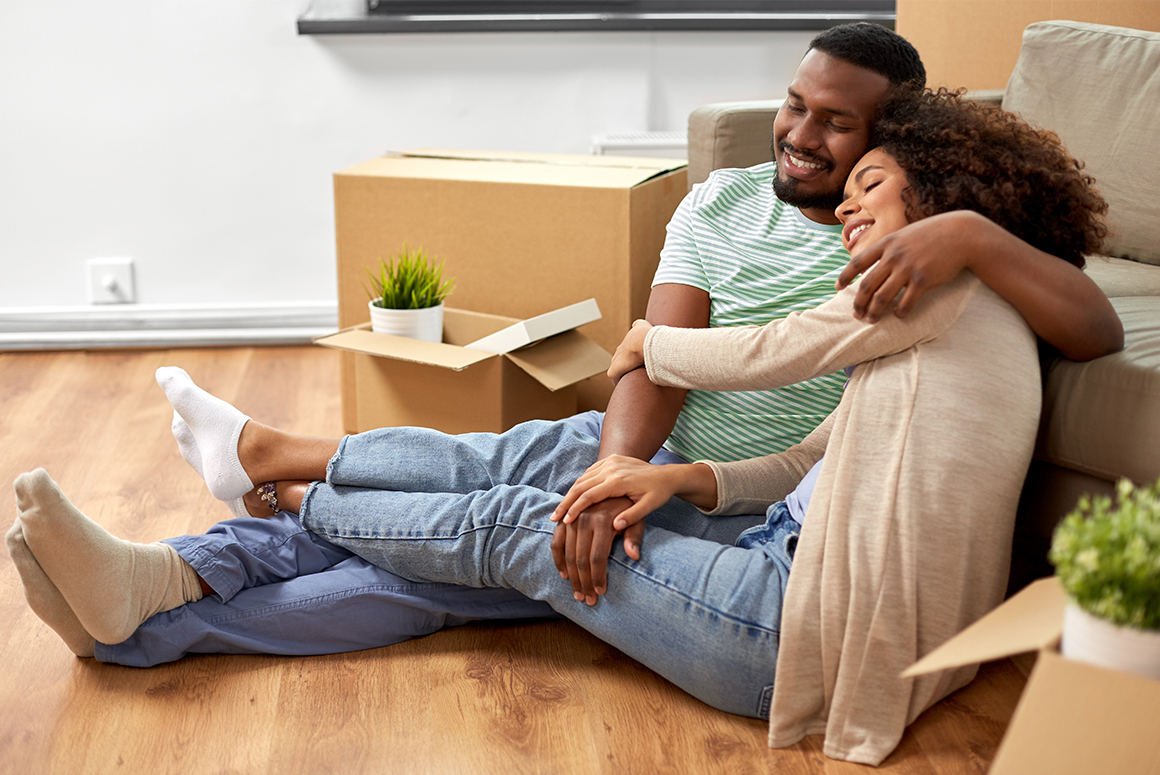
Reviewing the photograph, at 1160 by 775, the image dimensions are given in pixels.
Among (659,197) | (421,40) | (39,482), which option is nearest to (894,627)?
(39,482)

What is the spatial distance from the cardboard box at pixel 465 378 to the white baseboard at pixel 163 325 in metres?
0.87

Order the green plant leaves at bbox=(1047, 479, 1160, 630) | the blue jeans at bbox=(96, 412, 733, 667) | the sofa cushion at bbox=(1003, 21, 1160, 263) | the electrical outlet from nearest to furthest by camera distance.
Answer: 1. the green plant leaves at bbox=(1047, 479, 1160, 630)
2. the blue jeans at bbox=(96, 412, 733, 667)
3. the sofa cushion at bbox=(1003, 21, 1160, 263)
4. the electrical outlet

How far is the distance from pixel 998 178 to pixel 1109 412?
0.93ft

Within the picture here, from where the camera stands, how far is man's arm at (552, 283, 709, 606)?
106 cm

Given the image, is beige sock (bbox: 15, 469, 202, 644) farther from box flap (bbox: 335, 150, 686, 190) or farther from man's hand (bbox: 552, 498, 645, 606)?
box flap (bbox: 335, 150, 686, 190)

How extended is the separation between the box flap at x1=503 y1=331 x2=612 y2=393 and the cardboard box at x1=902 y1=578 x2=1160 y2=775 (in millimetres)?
1026

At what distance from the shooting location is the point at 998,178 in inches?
39.0

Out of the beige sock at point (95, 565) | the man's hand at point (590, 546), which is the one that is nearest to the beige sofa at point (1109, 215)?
the man's hand at point (590, 546)

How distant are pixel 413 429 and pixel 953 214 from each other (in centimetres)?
69

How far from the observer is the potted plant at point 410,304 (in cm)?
176

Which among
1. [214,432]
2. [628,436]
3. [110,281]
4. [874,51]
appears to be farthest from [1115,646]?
[110,281]

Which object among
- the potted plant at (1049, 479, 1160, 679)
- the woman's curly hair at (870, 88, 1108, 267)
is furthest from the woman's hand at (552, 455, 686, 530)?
the potted plant at (1049, 479, 1160, 679)

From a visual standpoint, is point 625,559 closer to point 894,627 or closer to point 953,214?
point 894,627

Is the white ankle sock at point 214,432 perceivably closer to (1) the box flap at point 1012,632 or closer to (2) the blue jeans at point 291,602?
(2) the blue jeans at point 291,602
